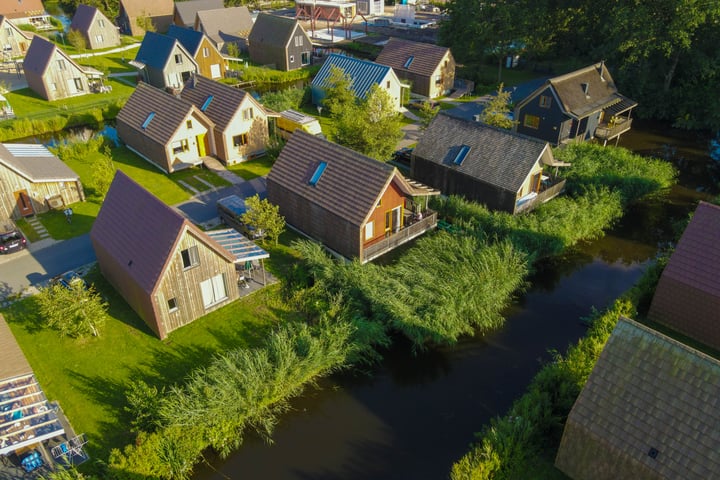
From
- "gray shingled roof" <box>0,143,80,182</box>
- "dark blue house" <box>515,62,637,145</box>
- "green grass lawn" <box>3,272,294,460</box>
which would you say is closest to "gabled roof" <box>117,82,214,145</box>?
"gray shingled roof" <box>0,143,80,182</box>

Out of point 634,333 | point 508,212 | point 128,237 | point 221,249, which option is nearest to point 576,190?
point 508,212

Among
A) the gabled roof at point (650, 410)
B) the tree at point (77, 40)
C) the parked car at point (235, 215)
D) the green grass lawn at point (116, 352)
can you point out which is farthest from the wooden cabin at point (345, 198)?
the tree at point (77, 40)

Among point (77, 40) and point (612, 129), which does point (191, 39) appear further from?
point (612, 129)

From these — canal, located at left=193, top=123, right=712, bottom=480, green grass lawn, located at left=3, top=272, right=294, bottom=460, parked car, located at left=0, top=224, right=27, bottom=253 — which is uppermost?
parked car, located at left=0, top=224, right=27, bottom=253

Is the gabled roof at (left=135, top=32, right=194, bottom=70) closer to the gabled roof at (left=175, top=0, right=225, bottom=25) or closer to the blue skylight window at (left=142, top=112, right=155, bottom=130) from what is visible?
the blue skylight window at (left=142, top=112, right=155, bottom=130)

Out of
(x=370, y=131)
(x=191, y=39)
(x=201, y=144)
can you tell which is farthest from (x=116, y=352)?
(x=191, y=39)
